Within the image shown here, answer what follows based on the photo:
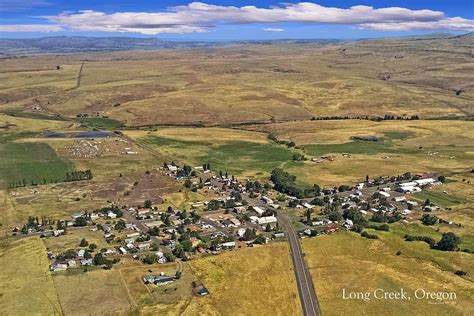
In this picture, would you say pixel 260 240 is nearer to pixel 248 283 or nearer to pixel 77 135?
pixel 248 283

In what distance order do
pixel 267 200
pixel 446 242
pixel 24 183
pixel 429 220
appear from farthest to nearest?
pixel 24 183 → pixel 267 200 → pixel 429 220 → pixel 446 242

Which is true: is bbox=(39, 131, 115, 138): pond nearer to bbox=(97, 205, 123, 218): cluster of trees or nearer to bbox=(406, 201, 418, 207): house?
bbox=(97, 205, 123, 218): cluster of trees

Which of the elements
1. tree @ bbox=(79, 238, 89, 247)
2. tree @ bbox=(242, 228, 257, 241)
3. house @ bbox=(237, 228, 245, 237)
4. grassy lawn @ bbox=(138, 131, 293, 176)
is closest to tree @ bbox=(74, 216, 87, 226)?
tree @ bbox=(79, 238, 89, 247)

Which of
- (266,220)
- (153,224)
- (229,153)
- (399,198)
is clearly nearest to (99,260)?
(153,224)

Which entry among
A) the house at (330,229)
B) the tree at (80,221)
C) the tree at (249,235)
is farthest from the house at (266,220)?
the tree at (80,221)

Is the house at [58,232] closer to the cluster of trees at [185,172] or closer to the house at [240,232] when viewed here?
the house at [240,232]
